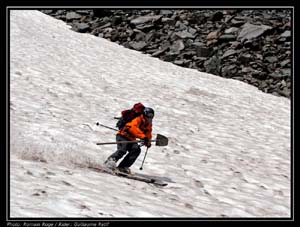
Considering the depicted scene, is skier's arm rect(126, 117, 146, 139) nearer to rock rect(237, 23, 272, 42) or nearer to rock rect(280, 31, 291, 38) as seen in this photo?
rock rect(237, 23, 272, 42)

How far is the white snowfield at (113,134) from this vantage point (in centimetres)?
847

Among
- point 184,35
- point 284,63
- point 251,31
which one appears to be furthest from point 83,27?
point 284,63

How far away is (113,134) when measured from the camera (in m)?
14.9

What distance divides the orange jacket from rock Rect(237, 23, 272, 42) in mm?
18289

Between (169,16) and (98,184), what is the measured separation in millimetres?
23220

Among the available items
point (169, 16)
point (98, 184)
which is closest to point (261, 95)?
point (169, 16)

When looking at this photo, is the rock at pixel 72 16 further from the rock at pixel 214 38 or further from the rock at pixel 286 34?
the rock at pixel 286 34

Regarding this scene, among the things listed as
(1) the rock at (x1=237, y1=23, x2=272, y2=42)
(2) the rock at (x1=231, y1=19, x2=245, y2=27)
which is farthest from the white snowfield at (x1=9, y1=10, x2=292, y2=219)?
(2) the rock at (x1=231, y1=19, x2=245, y2=27)

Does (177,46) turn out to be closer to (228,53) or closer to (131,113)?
(228,53)

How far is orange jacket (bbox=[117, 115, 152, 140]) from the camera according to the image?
1011cm

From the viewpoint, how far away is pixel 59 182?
28.8 feet

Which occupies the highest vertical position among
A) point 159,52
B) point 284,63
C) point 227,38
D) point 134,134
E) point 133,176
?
point 227,38

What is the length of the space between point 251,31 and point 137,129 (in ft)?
63.3

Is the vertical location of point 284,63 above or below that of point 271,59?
below
